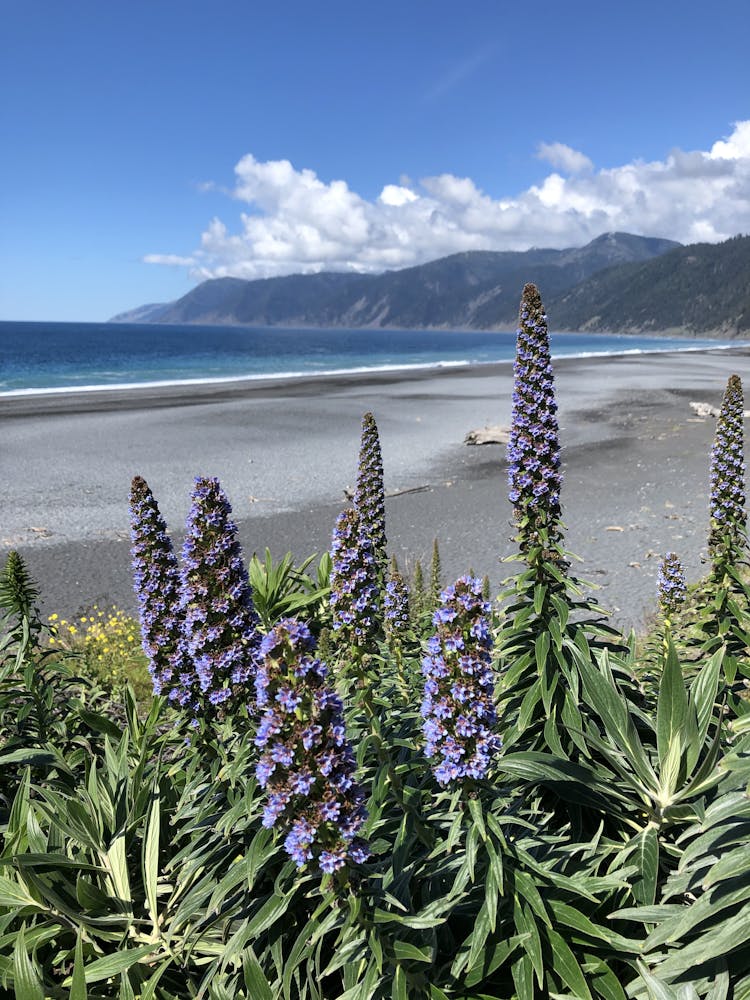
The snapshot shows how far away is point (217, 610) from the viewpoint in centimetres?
272

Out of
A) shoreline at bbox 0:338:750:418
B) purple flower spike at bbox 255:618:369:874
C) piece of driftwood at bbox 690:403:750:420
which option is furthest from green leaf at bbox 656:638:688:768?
shoreline at bbox 0:338:750:418

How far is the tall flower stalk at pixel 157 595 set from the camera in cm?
309

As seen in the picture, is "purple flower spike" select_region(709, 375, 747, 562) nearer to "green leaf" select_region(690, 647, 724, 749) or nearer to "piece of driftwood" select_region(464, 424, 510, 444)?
"green leaf" select_region(690, 647, 724, 749)

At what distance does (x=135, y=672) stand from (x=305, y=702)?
5.96 metres

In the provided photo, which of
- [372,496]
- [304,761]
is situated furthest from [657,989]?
[372,496]

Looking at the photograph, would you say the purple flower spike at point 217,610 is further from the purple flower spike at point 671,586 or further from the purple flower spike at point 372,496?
the purple flower spike at point 671,586

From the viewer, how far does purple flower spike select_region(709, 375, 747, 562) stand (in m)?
4.50

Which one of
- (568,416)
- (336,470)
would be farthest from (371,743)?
(568,416)

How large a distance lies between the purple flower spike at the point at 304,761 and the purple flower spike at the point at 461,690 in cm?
37

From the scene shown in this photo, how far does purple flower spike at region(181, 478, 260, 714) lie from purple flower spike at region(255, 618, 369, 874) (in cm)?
81

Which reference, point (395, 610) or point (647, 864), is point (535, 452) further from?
point (647, 864)

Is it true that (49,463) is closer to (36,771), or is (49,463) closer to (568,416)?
(36,771)

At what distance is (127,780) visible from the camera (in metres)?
3.20

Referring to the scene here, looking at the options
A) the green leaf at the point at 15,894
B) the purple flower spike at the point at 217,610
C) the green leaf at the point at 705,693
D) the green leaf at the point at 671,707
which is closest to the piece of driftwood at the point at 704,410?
the green leaf at the point at 705,693
